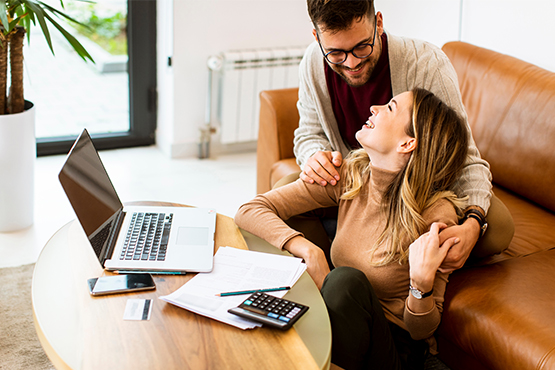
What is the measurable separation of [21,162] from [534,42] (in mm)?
2315

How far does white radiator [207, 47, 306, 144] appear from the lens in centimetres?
329

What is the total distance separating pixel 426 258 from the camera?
55.0 inches

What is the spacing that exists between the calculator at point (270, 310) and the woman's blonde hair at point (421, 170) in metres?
0.38

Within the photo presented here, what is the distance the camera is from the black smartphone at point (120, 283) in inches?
48.4

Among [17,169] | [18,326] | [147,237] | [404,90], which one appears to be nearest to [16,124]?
[17,169]

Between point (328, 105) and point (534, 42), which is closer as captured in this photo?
point (328, 105)

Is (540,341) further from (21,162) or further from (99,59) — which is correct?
(99,59)

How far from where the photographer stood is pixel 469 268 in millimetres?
1701

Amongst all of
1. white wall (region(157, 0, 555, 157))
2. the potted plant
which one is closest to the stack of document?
the potted plant

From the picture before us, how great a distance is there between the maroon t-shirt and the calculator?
89 centimetres

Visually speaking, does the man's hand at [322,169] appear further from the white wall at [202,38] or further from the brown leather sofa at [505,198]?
the white wall at [202,38]

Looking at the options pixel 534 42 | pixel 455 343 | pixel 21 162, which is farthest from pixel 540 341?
pixel 21 162

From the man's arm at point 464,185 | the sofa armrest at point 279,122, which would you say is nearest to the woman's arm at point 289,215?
the man's arm at point 464,185

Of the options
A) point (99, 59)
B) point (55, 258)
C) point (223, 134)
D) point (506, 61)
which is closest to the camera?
point (55, 258)
